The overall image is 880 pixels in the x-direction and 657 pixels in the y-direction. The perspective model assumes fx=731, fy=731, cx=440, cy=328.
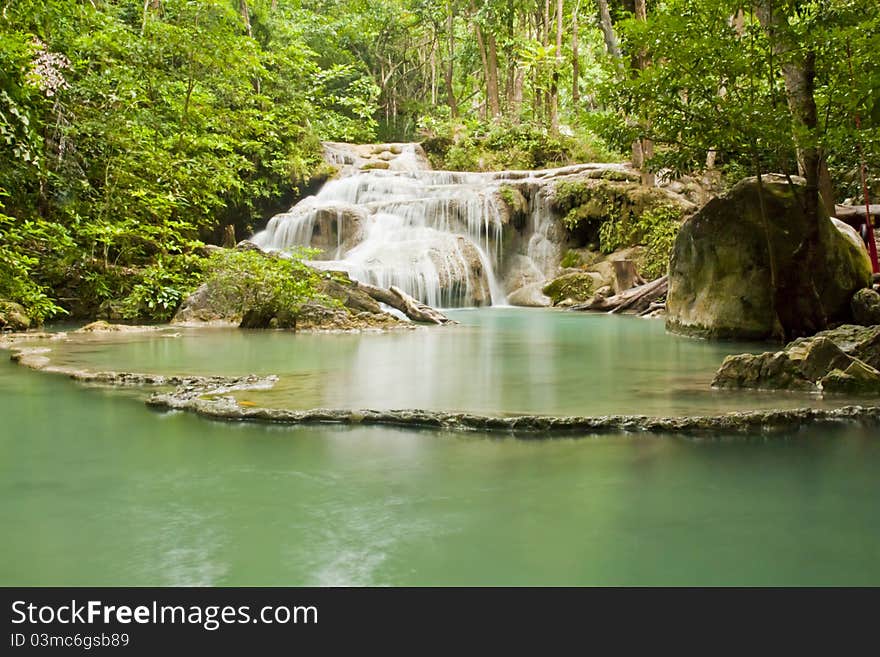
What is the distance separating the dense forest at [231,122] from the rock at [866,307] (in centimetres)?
126

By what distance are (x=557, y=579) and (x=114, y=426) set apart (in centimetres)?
298

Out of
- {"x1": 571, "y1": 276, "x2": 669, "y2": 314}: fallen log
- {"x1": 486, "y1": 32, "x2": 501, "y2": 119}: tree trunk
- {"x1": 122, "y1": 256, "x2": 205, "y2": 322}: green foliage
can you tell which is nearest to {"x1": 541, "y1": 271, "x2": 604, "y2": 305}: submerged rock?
{"x1": 571, "y1": 276, "x2": 669, "y2": 314}: fallen log

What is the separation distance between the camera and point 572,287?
18531 millimetres

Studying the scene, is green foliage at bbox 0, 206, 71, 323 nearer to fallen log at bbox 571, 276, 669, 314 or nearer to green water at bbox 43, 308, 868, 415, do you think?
green water at bbox 43, 308, 868, 415

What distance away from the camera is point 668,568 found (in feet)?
7.10

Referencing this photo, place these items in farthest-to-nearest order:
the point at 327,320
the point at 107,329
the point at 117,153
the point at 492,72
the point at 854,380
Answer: the point at 492,72, the point at 117,153, the point at 327,320, the point at 107,329, the point at 854,380

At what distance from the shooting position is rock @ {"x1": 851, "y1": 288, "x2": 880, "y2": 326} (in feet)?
27.5

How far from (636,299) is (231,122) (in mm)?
A: 9952

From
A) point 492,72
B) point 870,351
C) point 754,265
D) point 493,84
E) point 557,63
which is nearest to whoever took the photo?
point 870,351

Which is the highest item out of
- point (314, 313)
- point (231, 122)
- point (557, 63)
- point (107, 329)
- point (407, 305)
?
point (557, 63)

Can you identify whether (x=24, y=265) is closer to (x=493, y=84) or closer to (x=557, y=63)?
(x=557, y=63)

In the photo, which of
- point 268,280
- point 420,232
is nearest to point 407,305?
point 268,280

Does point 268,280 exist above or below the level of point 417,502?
above

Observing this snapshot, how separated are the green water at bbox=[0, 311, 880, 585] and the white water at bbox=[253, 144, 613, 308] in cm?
1356
